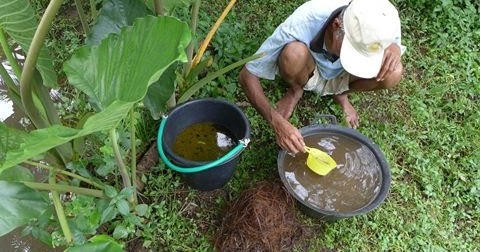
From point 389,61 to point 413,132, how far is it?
52cm

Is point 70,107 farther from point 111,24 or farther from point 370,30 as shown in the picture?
point 370,30

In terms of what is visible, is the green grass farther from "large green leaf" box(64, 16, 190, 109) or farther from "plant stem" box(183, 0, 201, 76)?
→ "large green leaf" box(64, 16, 190, 109)

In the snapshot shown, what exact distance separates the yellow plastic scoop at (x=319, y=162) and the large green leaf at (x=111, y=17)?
82cm

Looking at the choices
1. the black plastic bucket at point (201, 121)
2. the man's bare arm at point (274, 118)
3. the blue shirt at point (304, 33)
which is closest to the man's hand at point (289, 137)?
the man's bare arm at point (274, 118)

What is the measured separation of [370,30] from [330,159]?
1.73 feet

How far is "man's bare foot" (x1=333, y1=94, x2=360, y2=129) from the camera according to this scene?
228 cm

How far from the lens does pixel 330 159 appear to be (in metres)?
1.98

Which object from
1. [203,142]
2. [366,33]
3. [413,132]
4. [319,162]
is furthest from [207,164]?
[413,132]

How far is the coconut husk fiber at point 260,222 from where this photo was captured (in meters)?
1.91

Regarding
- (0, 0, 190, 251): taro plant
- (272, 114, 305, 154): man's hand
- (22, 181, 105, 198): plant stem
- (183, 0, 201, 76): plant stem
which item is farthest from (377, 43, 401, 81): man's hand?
(22, 181, 105, 198): plant stem

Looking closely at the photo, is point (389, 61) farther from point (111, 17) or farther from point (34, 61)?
point (34, 61)

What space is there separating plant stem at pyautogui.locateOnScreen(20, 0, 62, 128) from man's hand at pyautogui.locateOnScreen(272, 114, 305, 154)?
2.71ft

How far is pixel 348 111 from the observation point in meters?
2.29

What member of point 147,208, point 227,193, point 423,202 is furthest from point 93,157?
point 423,202
